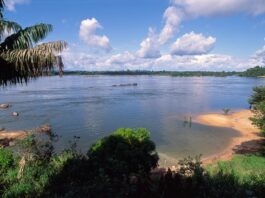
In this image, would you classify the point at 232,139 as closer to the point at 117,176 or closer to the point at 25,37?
the point at 117,176

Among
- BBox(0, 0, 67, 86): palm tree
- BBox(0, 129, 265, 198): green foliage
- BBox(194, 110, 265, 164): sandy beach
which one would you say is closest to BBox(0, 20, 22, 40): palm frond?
BBox(0, 0, 67, 86): palm tree

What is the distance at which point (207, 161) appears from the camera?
26625 millimetres

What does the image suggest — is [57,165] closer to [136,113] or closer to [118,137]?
[118,137]

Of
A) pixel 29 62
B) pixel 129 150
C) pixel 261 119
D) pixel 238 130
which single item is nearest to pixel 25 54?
pixel 29 62

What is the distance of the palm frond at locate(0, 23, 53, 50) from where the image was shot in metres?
11.1

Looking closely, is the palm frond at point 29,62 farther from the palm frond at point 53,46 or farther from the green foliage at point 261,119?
the green foliage at point 261,119

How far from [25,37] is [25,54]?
1106 millimetres

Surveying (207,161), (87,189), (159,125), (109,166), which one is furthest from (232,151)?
(87,189)

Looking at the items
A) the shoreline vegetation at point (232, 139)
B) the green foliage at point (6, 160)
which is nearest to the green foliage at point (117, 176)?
the green foliage at point (6, 160)

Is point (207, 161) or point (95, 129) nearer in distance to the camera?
point (207, 161)

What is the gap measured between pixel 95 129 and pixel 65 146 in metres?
9.68

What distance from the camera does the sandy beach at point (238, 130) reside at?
29.0 metres

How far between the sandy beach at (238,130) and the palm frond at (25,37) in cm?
1927

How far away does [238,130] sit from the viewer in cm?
4088
